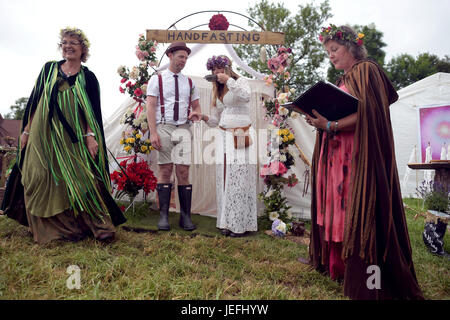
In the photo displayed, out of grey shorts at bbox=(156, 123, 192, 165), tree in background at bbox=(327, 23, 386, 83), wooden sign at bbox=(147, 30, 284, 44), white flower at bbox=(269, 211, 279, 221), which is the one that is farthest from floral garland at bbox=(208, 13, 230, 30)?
tree in background at bbox=(327, 23, 386, 83)

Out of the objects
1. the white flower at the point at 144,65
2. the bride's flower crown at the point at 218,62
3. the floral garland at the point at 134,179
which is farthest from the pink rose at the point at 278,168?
the white flower at the point at 144,65

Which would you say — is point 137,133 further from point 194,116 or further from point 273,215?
point 273,215

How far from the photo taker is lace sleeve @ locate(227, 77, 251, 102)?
3168 millimetres

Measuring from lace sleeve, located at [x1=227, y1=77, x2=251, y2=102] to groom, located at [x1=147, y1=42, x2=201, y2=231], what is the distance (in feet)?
1.97

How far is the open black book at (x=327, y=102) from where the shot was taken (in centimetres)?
178

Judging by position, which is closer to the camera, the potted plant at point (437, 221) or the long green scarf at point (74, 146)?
the long green scarf at point (74, 146)

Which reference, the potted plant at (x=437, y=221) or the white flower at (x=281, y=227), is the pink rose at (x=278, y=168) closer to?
the white flower at (x=281, y=227)

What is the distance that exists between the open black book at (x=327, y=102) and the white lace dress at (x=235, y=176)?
1372mm

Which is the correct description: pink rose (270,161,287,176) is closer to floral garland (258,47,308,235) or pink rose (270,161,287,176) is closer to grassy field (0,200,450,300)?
floral garland (258,47,308,235)

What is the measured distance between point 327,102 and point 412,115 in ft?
27.1

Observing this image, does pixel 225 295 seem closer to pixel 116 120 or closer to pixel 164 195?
pixel 164 195

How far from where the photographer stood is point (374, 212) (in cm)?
174

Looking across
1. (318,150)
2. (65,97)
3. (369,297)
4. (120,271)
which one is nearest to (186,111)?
(65,97)

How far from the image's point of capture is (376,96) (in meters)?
1.81
